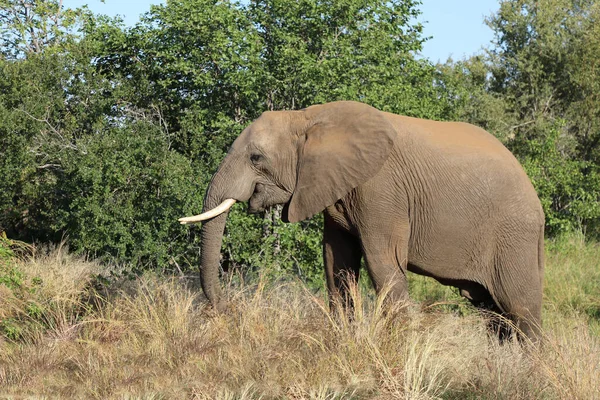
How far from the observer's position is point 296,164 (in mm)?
6961

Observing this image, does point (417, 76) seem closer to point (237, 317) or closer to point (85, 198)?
point (85, 198)

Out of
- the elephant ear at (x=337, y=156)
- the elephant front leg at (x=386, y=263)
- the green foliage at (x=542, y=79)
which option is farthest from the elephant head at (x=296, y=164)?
the green foliage at (x=542, y=79)

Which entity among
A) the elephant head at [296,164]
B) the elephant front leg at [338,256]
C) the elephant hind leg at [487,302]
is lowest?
the elephant hind leg at [487,302]

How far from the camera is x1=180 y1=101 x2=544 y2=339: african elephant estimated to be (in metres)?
6.78

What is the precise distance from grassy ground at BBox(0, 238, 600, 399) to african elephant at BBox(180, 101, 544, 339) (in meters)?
0.41

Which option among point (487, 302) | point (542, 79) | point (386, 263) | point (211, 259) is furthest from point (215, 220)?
point (542, 79)

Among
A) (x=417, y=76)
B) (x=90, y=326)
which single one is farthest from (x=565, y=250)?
(x=90, y=326)

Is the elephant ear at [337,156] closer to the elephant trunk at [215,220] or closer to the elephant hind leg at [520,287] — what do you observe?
the elephant trunk at [215,220]

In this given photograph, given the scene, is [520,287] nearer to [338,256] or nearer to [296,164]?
[338,256]

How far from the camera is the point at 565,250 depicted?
1284 centimetres

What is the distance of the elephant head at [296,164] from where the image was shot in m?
6.76

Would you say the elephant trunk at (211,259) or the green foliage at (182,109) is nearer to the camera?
the elephant trunk at (211,259)

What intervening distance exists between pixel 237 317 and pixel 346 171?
4.49 feet

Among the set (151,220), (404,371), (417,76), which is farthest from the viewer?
(417,76)
